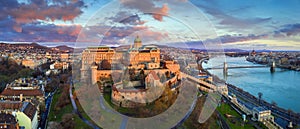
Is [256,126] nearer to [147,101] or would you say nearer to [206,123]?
[206,123]

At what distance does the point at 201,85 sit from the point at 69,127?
661cm

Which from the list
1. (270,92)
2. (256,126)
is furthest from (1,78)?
(270,92)

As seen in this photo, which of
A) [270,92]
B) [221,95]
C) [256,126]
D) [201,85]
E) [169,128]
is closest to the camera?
[169,128]

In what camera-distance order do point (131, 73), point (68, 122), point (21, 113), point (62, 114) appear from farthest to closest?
point (131, 73) < point (62, 114) < point (68, 122) < point (21, 113)

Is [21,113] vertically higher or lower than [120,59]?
lower

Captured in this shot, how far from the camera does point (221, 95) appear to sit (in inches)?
369

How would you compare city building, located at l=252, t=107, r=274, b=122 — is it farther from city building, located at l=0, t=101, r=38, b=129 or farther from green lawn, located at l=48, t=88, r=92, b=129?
city building, located at l=0, t=101, r=38, b=129

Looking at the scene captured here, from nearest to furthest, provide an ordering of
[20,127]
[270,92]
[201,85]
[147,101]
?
[20,127], [147,101], [201,85], [270,92]

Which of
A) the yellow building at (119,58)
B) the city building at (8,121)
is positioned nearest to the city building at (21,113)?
the city building at (8,121)

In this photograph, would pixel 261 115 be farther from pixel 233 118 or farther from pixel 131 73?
pixel 131 73

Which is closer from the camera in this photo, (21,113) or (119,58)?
(21,113)

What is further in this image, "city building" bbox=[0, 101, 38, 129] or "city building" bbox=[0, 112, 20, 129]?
"city building" bbox=[0, 101, 38, 129]

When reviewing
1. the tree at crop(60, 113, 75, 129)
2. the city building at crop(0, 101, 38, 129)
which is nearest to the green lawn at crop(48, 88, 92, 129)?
the tree at crop(60, 113, 75, 129)

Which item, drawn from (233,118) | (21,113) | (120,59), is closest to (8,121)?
(21,113)
